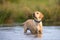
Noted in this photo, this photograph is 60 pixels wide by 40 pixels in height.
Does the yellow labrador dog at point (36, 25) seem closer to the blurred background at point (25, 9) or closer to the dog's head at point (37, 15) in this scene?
the dog's head at point (37, 15)

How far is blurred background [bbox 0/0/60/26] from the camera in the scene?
18.6 ft

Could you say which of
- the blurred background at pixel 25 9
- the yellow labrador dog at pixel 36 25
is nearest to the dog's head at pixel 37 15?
the yellow labrador dog at pixel 36 25

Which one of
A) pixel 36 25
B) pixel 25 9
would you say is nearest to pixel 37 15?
pixel 36 25

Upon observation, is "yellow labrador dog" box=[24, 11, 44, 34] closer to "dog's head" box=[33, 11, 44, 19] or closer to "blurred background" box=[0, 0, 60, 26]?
"dog's head" box=[33, 11, 44, 19]

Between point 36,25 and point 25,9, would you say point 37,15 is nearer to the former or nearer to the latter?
point 36,25

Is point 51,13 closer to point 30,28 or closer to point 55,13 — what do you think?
point 55,13

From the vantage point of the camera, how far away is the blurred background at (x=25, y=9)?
18.6 feet

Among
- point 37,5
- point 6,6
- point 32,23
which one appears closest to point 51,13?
point 37,5

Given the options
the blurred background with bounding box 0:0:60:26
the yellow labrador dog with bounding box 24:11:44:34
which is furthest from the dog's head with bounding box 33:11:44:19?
the blurred background with bounding box 0:0:60:26

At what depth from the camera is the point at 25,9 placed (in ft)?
20.1

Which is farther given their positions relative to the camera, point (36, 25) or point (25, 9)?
point (25, 9)

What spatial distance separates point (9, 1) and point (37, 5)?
67 cm

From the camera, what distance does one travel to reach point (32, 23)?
3264 mm

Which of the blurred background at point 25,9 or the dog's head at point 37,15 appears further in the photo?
the blurred background at point 25,9
